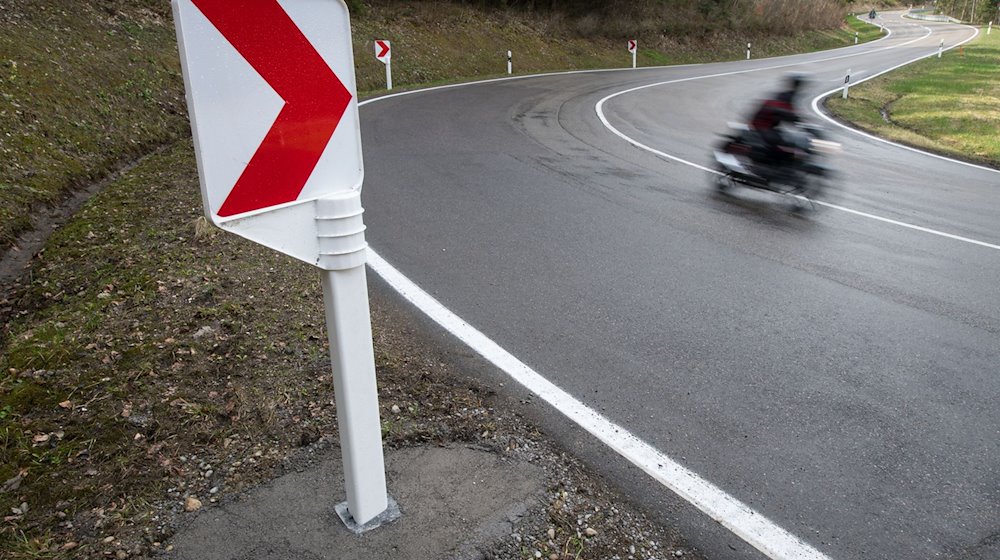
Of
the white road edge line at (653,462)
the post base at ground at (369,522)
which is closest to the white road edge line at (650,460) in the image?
the white road edge line at (653,462)

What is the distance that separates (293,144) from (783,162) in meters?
7.74

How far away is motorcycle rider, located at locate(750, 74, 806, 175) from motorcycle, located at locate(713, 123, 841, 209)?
1cm

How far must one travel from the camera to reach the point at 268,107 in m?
2.10

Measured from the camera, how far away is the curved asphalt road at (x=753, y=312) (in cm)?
322

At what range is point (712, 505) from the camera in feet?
9.98

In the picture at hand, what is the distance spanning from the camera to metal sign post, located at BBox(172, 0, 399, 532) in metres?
1.97

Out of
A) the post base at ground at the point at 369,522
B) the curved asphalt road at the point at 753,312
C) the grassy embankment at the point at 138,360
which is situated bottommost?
the curved asphalt road at the point at 753,312

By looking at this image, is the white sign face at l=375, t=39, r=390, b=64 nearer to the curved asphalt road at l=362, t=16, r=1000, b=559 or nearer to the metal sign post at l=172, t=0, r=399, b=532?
the curved asphalt road at l=362, t=16, r=1000, b=559

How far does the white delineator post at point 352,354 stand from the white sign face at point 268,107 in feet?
0.30

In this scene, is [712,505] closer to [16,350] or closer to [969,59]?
[16,350]

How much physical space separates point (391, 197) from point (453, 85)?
13.0m

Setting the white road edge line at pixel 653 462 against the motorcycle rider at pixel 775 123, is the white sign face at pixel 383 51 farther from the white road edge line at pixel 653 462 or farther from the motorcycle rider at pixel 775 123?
the white road edge line at pixel 653 462

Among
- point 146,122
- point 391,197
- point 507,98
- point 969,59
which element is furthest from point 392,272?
point 969,59

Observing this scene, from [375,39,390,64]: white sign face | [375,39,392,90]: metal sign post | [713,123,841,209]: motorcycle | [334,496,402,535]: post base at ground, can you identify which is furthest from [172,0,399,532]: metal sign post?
[375,39,390,64]: white sign face
